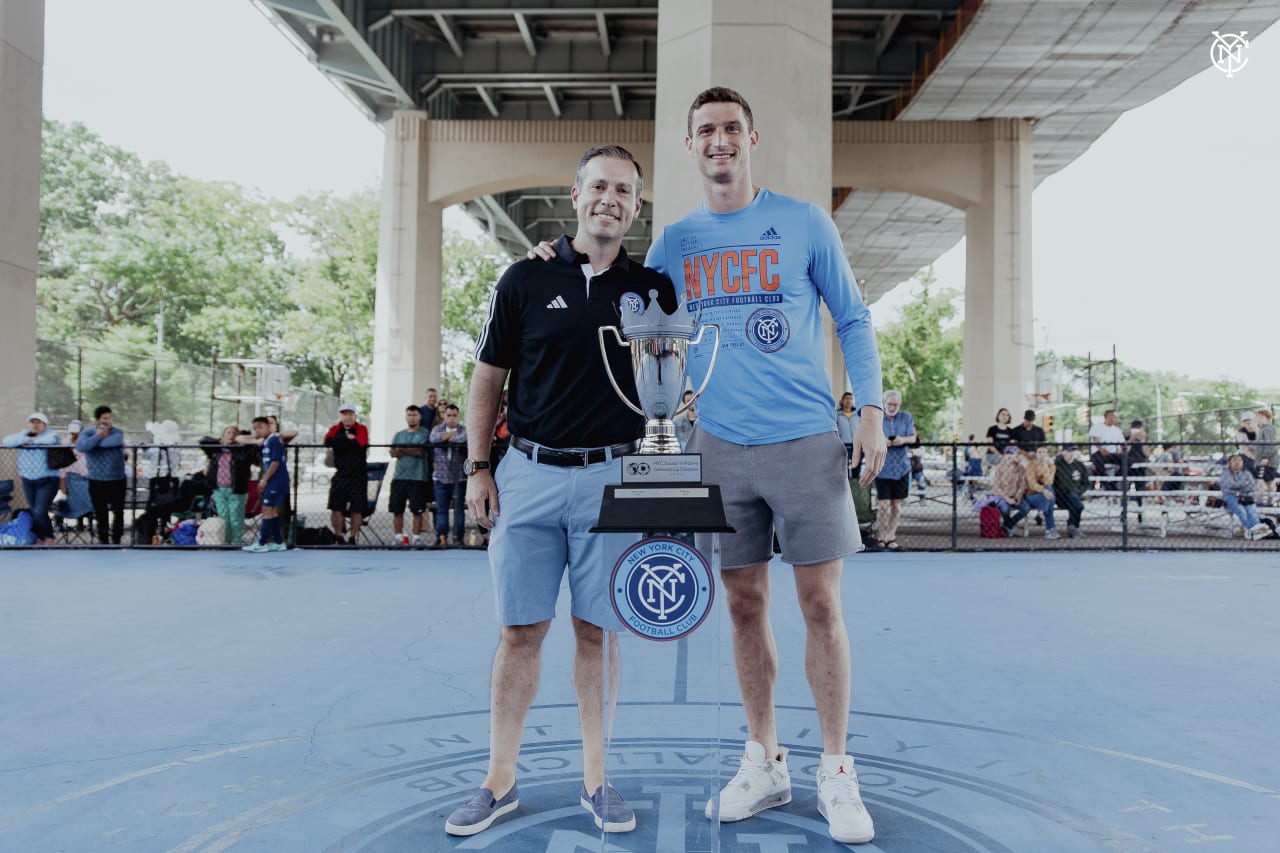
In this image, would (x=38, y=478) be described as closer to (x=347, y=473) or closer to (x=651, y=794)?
(x=347, y=473)

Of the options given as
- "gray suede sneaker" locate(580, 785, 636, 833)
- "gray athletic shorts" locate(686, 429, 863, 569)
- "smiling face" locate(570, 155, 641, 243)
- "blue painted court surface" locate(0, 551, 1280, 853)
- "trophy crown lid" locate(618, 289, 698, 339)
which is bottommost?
"blue painted court surface" locate(0, 551, 1280, 853)

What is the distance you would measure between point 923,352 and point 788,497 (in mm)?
47218

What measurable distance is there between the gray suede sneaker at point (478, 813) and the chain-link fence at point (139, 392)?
65.5ft

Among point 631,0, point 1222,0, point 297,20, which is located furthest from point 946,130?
point 297,20

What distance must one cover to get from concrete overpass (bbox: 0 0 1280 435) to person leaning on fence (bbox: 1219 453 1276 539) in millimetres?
8734

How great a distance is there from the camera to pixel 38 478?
12.1m

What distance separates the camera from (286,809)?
3111mm

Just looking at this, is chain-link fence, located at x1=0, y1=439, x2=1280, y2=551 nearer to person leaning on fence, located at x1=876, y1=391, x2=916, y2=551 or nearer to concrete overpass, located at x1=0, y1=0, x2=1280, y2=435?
person leaning on fence, located at x1=876, y1=391, x2=916, y2=551

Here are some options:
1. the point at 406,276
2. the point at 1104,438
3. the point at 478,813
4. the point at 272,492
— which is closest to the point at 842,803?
the point at 478,813

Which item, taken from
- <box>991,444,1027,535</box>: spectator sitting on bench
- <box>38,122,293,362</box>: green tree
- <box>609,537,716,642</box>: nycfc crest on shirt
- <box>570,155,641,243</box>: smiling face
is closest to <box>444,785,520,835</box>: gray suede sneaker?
<box>609,537,716,642</box>: nycfc crest on shirt

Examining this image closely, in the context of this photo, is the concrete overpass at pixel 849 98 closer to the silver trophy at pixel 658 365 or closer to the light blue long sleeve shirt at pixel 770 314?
the light blue long sleeve shirt at pixel 770 314

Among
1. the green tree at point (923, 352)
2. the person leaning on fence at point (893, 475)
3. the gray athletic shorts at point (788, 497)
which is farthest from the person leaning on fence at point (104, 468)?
the green tree at point (923, 352)

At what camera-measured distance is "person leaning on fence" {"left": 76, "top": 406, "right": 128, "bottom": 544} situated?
1200cm

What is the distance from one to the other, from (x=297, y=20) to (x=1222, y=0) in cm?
1800
